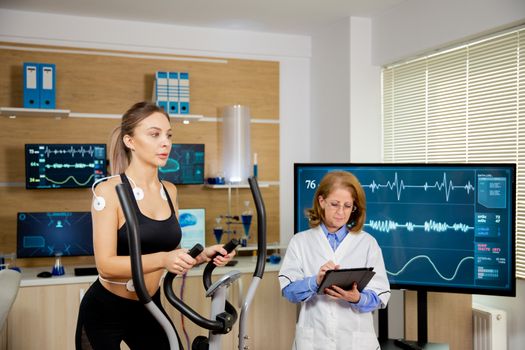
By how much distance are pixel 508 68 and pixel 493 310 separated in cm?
134

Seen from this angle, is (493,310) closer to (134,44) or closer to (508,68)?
(508,68)

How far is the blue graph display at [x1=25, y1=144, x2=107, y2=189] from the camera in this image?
12.6 ft

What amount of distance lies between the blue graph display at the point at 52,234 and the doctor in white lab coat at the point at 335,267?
182 centimetres

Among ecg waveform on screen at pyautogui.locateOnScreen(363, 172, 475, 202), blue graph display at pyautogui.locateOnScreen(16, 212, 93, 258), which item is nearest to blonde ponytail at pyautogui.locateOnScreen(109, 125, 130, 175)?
ecg waveform on screen at pyautogui.locateOnScreen(363, 172, 475, 202)

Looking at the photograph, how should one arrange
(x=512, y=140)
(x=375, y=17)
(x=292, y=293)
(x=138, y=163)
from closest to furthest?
(x=138, y=163) < (x=292, y=293) < (x=512, y=140) < (x=375, y=17)

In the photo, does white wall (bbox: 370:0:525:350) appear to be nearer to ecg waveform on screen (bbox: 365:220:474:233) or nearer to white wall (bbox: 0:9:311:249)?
ecg waveform on screen (bbox: 365:220:474:233)

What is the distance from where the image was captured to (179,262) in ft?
5.10

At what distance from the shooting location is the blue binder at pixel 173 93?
13.2 feet

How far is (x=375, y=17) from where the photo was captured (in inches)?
162

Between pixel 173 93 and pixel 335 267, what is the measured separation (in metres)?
2.22

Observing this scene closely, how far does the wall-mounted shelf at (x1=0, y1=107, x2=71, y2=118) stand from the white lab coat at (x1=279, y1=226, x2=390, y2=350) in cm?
213

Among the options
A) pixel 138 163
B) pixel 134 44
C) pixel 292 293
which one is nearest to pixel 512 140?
pixel 292 293

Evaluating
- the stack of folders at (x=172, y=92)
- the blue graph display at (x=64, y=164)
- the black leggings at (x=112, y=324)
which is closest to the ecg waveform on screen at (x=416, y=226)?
the black leggings at (x=112, y=324)

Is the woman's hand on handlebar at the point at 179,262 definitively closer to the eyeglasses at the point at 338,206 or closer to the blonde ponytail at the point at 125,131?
the blonde ponytail at the point at 125,131
